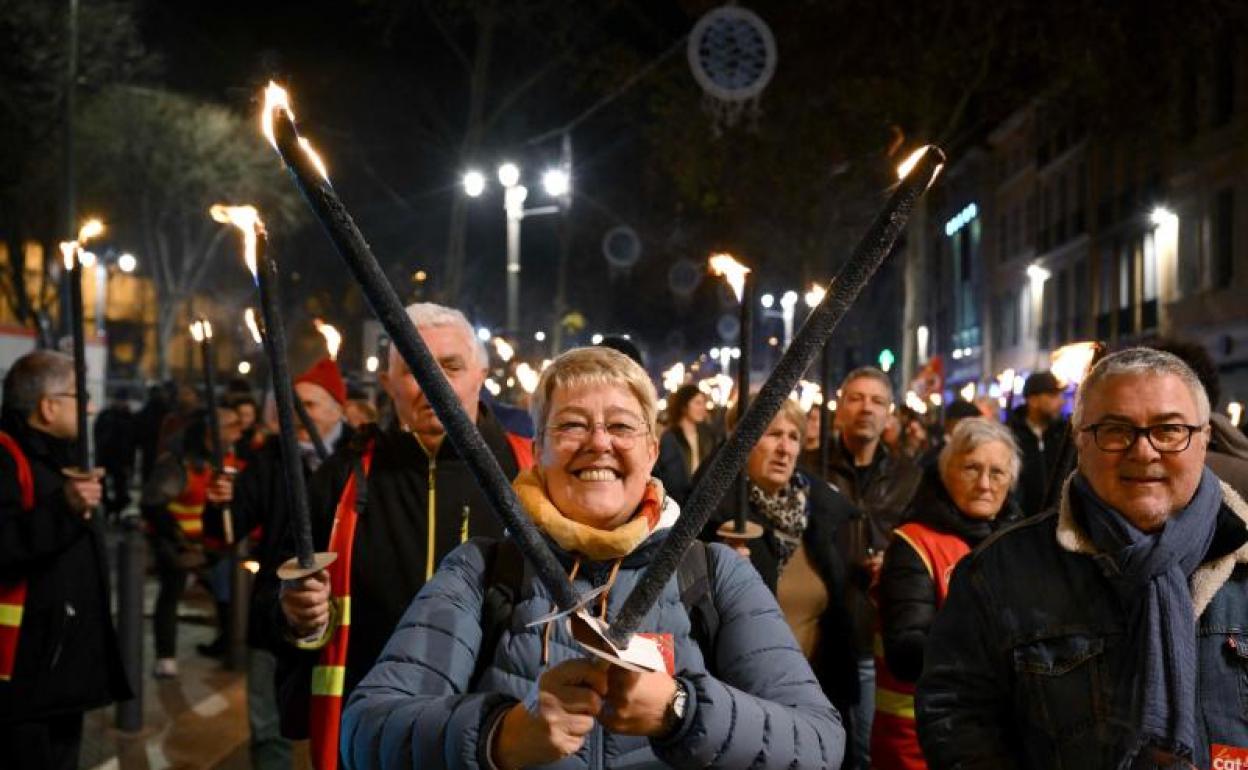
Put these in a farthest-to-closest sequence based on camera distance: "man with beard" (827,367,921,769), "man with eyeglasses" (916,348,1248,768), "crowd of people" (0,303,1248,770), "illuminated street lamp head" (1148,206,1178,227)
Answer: "illuminated street lamp head" (1148,206,1178,227) → "man with beard" (827,367,921,769) → "man with eyeglasses" (916,348,1248,768) → "crowd of people" (0,303,1248,770)

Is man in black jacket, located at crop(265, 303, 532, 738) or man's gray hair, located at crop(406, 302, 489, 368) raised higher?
man's gray hair, located at crop(406, 302, 489, 368)

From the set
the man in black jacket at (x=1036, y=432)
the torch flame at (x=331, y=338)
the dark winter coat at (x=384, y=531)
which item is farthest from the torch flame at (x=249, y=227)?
the man in black jacket at (x=1036, y=432)

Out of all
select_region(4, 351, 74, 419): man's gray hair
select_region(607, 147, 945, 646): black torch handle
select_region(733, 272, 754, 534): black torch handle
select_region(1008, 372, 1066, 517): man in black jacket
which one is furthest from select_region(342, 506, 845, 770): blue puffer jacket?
select_region(1008, 372, 1066, 517): man in black jacket

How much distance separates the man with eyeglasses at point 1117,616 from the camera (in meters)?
2.70

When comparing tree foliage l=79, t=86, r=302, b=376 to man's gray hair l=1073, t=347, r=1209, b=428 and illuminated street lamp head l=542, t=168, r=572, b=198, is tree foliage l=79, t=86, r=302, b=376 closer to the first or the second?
illuminated street lamp head l=542, t=168, r=572, b=198

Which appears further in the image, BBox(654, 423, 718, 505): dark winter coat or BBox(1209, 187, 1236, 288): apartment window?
BBox(1209, 187, 1236, 288): apartment window

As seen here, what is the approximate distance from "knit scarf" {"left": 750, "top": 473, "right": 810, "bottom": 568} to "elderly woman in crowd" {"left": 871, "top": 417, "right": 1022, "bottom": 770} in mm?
523

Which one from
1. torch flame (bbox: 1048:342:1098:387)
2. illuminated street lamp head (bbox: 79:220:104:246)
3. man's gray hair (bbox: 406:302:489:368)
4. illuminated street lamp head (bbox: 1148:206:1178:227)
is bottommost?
torch flame (bbox: 1048:342:1098:387)

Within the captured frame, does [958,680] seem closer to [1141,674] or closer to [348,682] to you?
[1141,674]

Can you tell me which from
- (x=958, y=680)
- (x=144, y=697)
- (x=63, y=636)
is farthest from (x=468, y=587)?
(x=144, y=697)

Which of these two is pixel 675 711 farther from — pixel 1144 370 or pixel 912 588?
pixel 912 588

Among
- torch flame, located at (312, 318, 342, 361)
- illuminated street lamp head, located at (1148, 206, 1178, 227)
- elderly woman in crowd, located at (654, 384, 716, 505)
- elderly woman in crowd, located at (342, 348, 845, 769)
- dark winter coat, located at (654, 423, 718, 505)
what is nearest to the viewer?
elderly woman in crowd, located at (342, 348, 845, 769)

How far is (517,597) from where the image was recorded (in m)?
2.52

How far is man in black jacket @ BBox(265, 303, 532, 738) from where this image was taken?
3777mm
